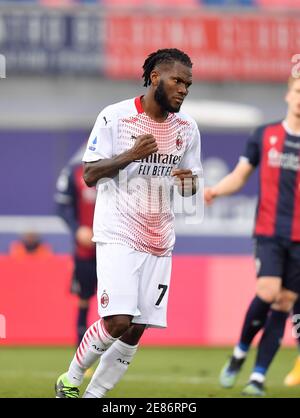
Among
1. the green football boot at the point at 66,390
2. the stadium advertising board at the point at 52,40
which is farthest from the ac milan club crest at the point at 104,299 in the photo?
the stadium advertising board at the point at 52,40

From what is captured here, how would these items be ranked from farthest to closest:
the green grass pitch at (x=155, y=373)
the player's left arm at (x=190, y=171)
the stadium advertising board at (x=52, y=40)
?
1. the stadium advertising board at (x=52, y=40)
2. the green grass pitch at (x=155, y=373)
3. the player's left arm at (x=190, y=171)

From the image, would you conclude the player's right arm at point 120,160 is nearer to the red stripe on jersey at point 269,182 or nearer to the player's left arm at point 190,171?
the player's left arm at point 190,171

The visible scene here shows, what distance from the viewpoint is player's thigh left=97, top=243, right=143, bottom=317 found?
24.5ft

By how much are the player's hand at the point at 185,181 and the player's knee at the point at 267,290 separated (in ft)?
5.90

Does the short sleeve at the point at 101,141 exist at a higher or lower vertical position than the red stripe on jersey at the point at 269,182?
higher

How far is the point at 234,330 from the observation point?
15156 mm

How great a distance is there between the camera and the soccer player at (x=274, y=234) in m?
9.45

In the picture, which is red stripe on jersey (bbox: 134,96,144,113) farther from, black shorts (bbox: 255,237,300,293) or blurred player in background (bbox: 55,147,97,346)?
blurred player in background (bbox: 55,147,97,346)

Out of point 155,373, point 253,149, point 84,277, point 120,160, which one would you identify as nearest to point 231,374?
point 253,149

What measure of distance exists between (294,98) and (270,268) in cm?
128

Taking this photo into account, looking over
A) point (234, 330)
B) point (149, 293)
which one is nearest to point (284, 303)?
point (149, 293)

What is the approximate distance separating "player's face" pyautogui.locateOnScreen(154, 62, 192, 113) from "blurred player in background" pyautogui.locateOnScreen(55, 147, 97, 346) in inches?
169

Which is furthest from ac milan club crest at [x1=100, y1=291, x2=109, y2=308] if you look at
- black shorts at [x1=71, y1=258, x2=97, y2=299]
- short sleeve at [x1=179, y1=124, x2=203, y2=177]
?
black shorts at [x1=71, y1=258, x2=97, y2=299]

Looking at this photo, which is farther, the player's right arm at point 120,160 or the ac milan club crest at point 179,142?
the ac milan club crest at point 179,142
